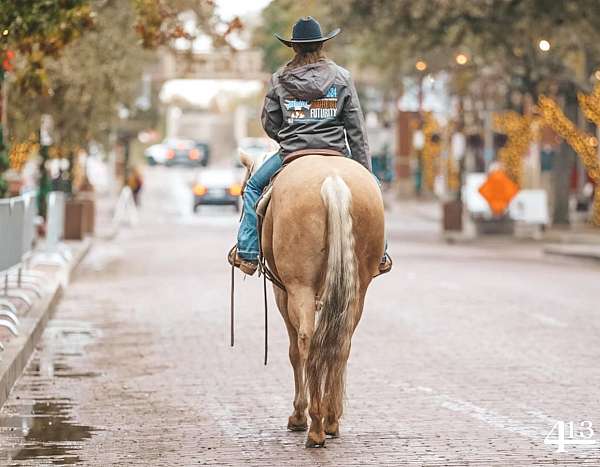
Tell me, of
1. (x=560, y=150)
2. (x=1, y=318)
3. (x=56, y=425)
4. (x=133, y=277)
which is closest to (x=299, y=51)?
(x=56, y=425)

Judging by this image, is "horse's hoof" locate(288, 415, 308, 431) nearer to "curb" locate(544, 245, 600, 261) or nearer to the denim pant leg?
the denim pant leg

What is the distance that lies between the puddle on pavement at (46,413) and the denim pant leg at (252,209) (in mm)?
1532

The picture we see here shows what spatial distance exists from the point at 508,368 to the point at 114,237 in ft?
98.4

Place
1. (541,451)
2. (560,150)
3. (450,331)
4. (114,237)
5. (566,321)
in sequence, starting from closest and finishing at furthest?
(541,451)
(450,331)
(566,321)
(114,237)
(560,150)

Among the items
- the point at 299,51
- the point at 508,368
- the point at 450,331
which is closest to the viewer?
the point at 299,51

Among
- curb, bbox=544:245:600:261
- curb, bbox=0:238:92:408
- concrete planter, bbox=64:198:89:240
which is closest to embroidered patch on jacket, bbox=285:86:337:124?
curb, bbox=0:238:92:408

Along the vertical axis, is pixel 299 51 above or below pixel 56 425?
above

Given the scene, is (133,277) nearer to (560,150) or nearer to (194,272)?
(194,272)

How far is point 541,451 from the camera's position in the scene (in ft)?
31.5

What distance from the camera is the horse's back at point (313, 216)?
9984 millimetres

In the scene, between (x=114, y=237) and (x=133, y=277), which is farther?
(x=114, y=237)

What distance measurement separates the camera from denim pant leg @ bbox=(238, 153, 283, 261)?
10688mm

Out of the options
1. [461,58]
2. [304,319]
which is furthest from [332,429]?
[461,58]

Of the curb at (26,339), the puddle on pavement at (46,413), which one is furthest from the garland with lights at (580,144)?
the puddle on pavement at (46,413)
